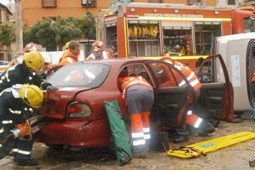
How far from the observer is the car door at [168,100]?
671cm

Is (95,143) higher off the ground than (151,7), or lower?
lower

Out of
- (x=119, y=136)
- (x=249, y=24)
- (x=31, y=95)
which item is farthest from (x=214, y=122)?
(x=249, y=24)

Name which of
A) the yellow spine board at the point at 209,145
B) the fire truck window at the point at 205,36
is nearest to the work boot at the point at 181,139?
the yellow spine board at the point at 209,145

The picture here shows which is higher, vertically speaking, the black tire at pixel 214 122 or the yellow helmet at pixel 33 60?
the yellow helmet at pixel 33 60

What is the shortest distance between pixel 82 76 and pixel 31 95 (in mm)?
844

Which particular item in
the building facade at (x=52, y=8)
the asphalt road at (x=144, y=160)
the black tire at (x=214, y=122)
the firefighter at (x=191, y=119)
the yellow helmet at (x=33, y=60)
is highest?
the building facade at (x=52, y=8)

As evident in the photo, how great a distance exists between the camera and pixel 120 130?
5.84m

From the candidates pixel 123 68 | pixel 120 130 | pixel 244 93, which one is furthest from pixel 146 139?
pixel 244 93

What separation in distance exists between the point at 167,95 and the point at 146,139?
2.68 feet

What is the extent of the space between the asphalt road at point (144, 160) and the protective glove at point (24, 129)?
1.56ft

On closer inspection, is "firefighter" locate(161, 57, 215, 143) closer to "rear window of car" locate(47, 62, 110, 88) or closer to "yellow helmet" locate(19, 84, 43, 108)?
"rear window of car" locate(47, 62, 110, 88)

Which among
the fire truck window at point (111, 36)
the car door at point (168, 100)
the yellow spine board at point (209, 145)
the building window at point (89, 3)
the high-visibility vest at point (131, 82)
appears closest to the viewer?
the high-visibility vest at point (131, 82)

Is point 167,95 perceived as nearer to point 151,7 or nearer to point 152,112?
point 152,112

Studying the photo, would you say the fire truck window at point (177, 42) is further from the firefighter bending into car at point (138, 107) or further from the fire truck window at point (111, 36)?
the firefighter bending into car at point (138, 107)
